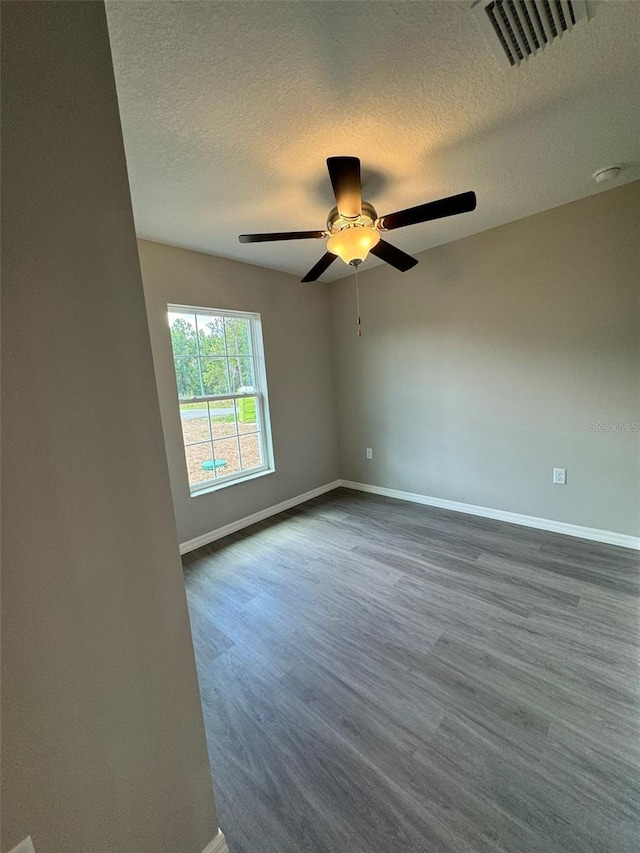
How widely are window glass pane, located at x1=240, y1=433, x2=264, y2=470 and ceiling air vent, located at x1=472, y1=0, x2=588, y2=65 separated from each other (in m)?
3.00

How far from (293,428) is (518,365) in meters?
2.25

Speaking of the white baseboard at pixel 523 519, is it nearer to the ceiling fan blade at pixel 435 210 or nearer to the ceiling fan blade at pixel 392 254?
the ceiling fan blade at pixel 392 254

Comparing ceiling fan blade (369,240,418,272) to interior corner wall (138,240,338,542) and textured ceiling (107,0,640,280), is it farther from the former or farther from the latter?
interior corner wall (138,240,338,542)

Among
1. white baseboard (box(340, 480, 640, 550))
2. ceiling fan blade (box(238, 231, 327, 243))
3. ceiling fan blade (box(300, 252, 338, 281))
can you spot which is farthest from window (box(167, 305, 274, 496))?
white baseboard (box(340, 480, 640, 550))


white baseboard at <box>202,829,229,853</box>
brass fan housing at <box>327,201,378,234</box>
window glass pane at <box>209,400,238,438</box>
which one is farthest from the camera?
window glass pane at <box>209,400,238,438</box>

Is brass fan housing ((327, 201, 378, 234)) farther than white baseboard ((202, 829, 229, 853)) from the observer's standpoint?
Yes

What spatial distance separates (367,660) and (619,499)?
7.36 feet

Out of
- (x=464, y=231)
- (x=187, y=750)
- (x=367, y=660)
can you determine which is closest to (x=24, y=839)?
(x=187, y=750)

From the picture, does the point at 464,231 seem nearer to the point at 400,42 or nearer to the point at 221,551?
the point at 400,42

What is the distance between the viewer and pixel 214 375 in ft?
10.2

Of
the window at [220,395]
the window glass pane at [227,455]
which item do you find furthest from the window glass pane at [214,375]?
the window glass pane at [227,455]

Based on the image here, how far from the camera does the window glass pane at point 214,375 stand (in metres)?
3.03

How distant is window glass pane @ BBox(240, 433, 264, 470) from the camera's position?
11.1ft

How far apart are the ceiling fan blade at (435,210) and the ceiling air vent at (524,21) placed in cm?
45
